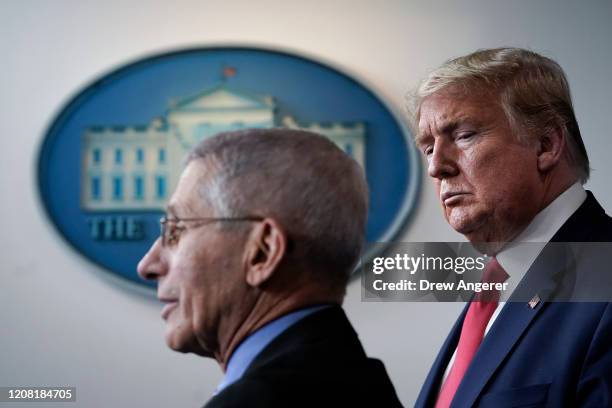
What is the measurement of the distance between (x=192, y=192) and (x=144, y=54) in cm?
153

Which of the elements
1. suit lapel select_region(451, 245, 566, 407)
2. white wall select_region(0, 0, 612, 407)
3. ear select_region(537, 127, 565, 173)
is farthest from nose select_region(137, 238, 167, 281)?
white wall select_region(0, 0, 612, 407)

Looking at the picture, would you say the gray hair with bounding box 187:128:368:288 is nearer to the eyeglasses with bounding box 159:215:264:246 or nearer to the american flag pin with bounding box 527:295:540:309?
the eyeglasses with bounding box 159:215:264:246

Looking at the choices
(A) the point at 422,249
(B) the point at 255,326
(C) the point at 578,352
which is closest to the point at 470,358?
(C) the point at 578,352

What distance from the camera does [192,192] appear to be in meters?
0.89

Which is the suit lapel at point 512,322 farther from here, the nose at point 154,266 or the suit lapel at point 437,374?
the nose at point 154,266

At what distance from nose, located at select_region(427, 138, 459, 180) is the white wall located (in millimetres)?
962

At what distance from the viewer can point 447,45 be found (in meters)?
2.31

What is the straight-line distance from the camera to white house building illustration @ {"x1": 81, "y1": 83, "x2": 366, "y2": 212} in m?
2.32

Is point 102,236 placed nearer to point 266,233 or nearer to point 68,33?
point 68,33

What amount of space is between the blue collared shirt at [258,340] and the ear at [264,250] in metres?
0.05

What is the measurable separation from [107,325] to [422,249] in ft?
2.89

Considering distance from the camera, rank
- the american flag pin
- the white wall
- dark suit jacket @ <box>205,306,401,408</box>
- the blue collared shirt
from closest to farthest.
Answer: dark suit jacket @ <box>205,306,401,408</box> → the blue collared shirt → the american flag pin → the white wall

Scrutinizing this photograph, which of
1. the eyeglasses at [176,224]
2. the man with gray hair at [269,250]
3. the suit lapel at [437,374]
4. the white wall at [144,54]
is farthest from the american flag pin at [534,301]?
the white wall at [144,54]

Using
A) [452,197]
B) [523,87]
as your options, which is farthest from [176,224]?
[523,87]
